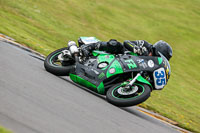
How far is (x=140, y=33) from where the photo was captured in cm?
2486

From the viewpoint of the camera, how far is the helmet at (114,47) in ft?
23.5

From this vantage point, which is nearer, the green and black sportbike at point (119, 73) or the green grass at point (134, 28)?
the green and black sportbike at point (119, 73)

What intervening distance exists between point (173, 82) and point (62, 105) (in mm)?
10639

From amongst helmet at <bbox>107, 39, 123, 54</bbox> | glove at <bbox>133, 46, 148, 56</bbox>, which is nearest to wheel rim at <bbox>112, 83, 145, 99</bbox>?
glove at <bbox>133, 46, 148, 56</bbox>

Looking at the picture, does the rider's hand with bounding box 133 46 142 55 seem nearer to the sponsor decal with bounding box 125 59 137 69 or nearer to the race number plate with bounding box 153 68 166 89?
the sponsor decal with bounding box 125 59 137 69

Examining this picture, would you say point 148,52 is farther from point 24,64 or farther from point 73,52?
point 24,64

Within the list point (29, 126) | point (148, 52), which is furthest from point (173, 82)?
point (29, 126)

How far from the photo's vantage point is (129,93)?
6352 millimetres

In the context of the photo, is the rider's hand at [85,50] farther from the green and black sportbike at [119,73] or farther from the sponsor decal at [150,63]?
the sponsor decal at [150,63]

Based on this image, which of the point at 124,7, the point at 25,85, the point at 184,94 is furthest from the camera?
the point at 124,7

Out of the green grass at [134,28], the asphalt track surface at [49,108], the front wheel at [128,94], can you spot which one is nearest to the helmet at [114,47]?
the front wheel at [128,94]

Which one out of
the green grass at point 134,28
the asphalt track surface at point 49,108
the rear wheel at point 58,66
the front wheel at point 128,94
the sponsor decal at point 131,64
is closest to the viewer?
the asphalt track surface at point 49,108

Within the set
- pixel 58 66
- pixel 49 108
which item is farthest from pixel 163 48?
pixel 49 108

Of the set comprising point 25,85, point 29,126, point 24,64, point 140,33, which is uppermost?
point 29,126
